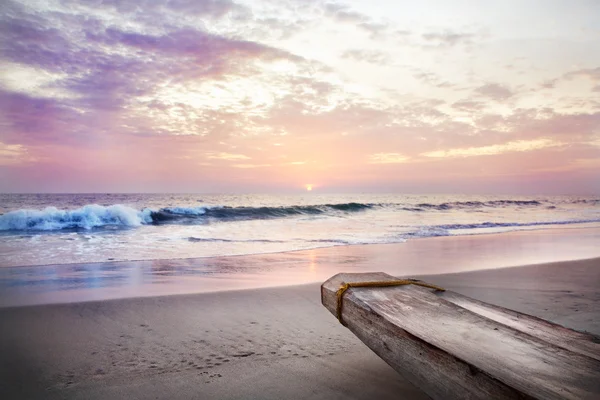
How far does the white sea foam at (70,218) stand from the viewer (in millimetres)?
15836

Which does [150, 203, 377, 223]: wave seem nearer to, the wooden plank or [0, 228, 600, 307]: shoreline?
[0, 228, 600, 307]: shoreline

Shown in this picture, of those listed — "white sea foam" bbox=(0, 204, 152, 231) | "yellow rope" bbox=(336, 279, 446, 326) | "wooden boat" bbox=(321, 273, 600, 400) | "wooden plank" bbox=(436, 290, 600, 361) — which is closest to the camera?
"wooden boat" bbox=(321, 273, 600, 400)

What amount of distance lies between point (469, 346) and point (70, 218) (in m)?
19.1

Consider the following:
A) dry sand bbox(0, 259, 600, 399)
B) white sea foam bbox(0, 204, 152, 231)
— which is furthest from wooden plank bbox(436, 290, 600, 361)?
white sea foam bbox(0, 204, 152, 231)

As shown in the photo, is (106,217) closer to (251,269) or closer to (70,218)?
(70,218)

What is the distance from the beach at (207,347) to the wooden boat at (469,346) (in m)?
0.70

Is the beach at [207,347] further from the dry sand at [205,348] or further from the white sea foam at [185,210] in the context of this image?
the white sea foam at [185,210]

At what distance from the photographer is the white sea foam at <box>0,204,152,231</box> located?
52.0 feet

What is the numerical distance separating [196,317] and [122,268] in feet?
12.4

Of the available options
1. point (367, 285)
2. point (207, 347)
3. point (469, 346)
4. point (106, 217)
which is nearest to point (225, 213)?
point (106, 217)

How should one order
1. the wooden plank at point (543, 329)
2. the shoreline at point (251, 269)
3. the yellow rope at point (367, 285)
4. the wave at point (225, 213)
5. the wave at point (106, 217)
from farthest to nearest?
the wave at point (225, 213)
the wave at point (106, 217)
the shoreline at point (251, 269)
the yellow rope at point (367, 285)
the wooden plank at point (543, 329)

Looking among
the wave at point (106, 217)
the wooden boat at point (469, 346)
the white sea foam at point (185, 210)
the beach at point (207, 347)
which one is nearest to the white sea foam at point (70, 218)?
the wave at point (106, 217)

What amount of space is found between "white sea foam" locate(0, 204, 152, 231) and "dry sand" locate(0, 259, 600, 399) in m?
13.8

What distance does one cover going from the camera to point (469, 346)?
1742 millimetres
